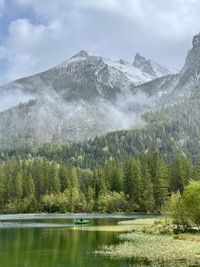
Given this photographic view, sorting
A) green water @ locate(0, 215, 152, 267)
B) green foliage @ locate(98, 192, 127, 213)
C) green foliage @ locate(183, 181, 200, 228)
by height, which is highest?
green foliage @ locate(98, 192, 127, 213)

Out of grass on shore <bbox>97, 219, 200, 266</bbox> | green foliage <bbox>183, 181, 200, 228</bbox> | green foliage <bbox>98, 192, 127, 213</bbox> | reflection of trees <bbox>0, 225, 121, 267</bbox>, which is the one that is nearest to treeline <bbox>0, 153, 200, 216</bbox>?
green foliage <bbox>98, 192, 127, 213</bbox>

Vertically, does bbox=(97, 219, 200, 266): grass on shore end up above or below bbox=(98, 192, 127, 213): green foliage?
below

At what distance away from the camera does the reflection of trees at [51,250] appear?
161 ft

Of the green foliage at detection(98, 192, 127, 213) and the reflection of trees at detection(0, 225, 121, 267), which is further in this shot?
the green foliage at detection(98, 192, 127, 213)

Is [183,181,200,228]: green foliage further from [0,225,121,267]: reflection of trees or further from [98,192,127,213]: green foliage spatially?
[98,192,127,213]: green foliage

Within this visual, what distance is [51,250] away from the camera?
59812 mm

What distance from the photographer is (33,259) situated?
52.2 metres

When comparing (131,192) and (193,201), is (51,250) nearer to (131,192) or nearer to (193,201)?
Answer: (193,201)

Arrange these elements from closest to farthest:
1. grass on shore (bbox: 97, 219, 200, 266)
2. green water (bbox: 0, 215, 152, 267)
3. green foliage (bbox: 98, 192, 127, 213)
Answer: grass on shore (bbox: 97, 219, 200, 266), green water (bbox: 0, 215, 152, 267), green foliage (bbox: 98, 192, 127, 213)

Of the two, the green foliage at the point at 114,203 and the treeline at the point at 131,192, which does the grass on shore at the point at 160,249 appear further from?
the green foliage at the point at 114,203

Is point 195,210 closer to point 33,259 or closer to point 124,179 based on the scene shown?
point 33,259

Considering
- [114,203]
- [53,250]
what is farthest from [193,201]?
[114,203]

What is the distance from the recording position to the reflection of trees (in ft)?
161

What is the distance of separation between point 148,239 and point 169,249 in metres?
11.9
